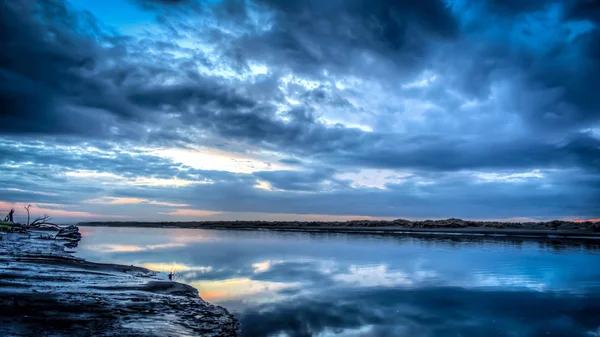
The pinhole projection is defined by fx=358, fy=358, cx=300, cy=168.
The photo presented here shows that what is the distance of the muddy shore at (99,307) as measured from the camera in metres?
7.62

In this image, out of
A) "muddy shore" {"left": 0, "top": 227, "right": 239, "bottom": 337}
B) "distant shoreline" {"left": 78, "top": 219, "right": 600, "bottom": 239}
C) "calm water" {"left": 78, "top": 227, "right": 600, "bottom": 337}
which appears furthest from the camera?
"distant shoreline" {"left": 78, "top": 219, "right": 600, "bottom": 239}

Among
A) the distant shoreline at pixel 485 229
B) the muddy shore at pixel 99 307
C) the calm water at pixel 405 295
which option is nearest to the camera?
the muddy shore at pixel 99 307

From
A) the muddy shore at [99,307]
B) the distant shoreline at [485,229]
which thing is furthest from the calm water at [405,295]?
the distant shoreline at [485,229]

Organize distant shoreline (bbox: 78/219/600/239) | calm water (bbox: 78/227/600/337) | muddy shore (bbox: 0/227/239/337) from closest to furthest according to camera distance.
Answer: muddy shore (bbox: 0/227/239/337) → calm water (bbox: 78/227/600/337) → distant shoreline (bbox: 78/219/600/239)

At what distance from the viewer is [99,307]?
931 cm

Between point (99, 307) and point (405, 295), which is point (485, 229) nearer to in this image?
point (405, 295)

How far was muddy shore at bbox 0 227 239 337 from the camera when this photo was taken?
762cm

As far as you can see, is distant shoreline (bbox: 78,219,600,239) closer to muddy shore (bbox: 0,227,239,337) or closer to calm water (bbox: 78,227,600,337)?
calm water (bbox: 78,227,600,337)

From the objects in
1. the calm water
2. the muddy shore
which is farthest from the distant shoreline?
the muddy shore

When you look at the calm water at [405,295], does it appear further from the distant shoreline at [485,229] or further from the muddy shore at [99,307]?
the distant shoreline at [485,229]

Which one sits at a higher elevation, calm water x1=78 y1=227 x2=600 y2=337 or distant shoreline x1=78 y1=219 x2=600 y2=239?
distant shoreline x1=78 y1=219 x2=600 y2=239

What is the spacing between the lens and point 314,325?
933cm

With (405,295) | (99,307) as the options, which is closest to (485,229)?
(405,295)

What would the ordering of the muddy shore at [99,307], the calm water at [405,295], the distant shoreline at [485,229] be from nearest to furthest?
1. the muddy shore at [99,307]
2. the calm water at [405,295]
3. the distant shoreline at [485,229]
